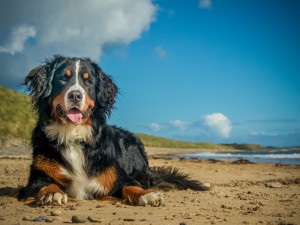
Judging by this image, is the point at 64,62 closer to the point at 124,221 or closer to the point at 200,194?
the point at 124,221

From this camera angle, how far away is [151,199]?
4742 millimetres

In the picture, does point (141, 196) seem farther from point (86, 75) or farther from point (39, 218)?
point (86, 75)

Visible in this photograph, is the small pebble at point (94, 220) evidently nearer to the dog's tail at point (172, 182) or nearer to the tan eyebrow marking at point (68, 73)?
the tan eyebrow marking at point (68, 73)

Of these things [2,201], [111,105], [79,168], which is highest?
[111,105]

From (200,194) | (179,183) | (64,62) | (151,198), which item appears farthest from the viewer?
(179,183)

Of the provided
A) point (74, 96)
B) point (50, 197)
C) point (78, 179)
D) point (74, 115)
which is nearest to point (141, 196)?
point (78, 179)

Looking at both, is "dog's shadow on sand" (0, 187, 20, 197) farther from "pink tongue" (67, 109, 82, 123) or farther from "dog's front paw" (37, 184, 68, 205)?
"pink tongue" (67, 109, 82, 123)

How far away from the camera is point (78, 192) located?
17.4 ft

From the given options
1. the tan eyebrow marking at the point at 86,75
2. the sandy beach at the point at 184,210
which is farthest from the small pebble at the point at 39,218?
the tan eyebrow marking at the point at 86,75

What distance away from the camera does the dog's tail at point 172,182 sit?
22.4 feet

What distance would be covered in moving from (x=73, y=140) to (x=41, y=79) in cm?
100

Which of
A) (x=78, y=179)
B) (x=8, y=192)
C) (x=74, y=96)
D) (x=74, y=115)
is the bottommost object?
(x=8, y=192)

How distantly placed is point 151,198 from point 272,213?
1.45 meters

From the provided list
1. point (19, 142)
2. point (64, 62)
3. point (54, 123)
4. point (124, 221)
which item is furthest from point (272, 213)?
point (19, 142)
